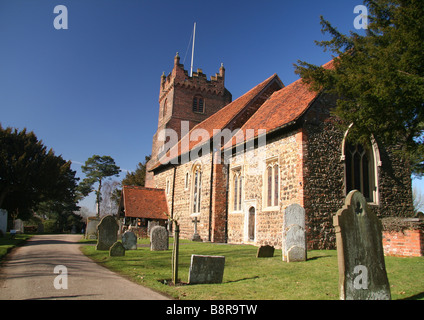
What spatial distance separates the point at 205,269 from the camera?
675cm

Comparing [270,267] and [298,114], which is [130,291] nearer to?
[270,267]

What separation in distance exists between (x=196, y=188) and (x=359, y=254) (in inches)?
605

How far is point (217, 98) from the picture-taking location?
3319cm

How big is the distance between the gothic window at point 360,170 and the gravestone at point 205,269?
8482mm

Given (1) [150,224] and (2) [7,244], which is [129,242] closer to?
(2) [7,244]

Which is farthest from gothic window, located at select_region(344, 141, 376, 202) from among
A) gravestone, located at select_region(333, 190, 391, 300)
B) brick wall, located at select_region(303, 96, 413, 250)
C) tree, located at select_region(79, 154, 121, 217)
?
tree, located at select_region(79, 154, 121, 217)

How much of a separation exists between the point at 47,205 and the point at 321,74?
45047 millimetres

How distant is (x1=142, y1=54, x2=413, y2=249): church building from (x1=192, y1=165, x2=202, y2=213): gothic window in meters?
0.06

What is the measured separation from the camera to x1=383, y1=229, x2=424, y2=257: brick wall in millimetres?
10062


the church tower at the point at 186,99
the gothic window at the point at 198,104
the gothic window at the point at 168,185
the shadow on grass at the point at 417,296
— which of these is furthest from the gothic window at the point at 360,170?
the gothic window at the point at 198,104

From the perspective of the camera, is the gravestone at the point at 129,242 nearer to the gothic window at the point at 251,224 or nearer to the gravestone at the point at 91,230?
the gothic window at the point at 251,224

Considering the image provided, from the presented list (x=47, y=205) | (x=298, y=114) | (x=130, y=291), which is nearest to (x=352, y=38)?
(x=298, y=114)

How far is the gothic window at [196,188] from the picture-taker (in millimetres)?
19438

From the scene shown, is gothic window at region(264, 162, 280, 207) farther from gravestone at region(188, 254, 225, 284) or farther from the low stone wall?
gravestone at region(188, 254, 225, 284)
